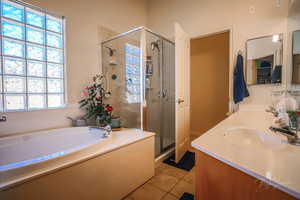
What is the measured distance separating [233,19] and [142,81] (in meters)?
1.73

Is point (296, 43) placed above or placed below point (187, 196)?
above

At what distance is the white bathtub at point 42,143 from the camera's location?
1.37m

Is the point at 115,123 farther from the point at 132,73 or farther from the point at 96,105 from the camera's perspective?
the point at 132,73

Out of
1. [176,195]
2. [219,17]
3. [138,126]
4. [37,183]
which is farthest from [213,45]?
[37,183]

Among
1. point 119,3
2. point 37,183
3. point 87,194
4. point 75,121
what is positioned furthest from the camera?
point 119,3

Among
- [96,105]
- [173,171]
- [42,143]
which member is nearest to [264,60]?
[173,171]

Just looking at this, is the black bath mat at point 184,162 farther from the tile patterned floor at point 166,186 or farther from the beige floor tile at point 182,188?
the beige floor tile at point 182,188

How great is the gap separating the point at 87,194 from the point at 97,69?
1.76 meters

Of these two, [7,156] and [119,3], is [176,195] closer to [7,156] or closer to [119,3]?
[7,156]

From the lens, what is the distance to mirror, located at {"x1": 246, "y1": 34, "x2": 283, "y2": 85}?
6.21 feet

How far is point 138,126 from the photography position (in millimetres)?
2059

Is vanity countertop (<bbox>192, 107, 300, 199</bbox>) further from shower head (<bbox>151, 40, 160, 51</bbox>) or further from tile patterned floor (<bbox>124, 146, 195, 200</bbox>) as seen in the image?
shower head (<bbox>151, 40, 160, 51</bbox>)

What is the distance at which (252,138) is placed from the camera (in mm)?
1073

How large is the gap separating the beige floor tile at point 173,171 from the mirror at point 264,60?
1.61 meters
